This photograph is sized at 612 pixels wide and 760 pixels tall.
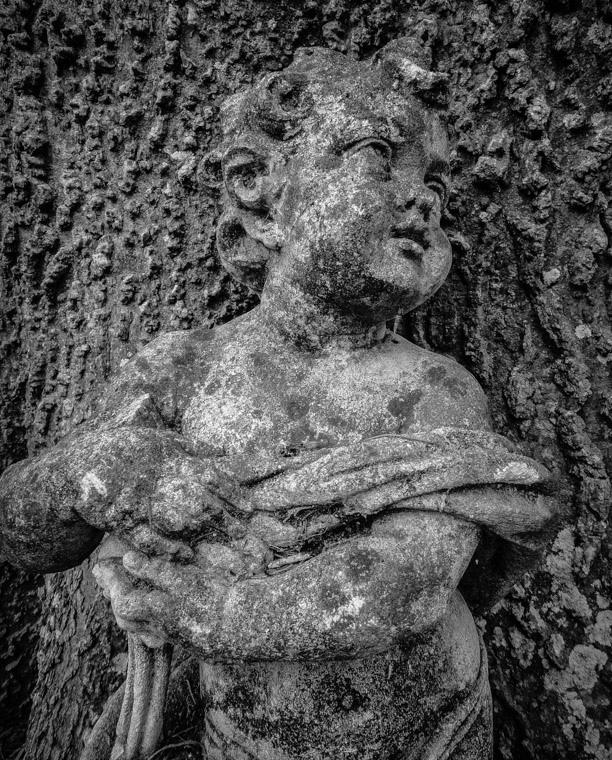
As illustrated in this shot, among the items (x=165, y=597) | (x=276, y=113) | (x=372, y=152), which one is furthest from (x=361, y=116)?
(x=165, y=597)

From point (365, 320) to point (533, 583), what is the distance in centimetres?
112

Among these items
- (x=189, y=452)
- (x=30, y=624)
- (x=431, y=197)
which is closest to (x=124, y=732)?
(x=189, y=452)

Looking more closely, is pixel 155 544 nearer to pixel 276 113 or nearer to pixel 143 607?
pixel 143 607

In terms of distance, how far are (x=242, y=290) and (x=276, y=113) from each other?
2.69 ft

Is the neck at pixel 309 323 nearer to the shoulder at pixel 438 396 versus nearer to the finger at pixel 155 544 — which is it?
the shoulder at pixel 438 396

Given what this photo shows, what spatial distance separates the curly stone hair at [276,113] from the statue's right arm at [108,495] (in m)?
0.56

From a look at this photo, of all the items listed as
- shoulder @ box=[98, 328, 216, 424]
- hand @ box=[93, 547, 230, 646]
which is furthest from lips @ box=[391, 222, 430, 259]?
hand @ box=[93, 547, 230, 646]

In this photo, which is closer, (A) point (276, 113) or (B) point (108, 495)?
(B) point (108, 495)

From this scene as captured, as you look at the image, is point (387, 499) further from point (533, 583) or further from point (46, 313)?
point (46, 313)

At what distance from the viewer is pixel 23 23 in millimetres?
2053

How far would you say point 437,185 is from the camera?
1412 millimetres

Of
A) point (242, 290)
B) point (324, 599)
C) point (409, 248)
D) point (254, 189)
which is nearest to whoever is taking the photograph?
point (324, 599)

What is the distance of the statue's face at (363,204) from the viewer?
1.23 metres

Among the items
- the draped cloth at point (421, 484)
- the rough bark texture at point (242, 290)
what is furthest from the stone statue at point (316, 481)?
the rough bark texture at point (242, 290)
